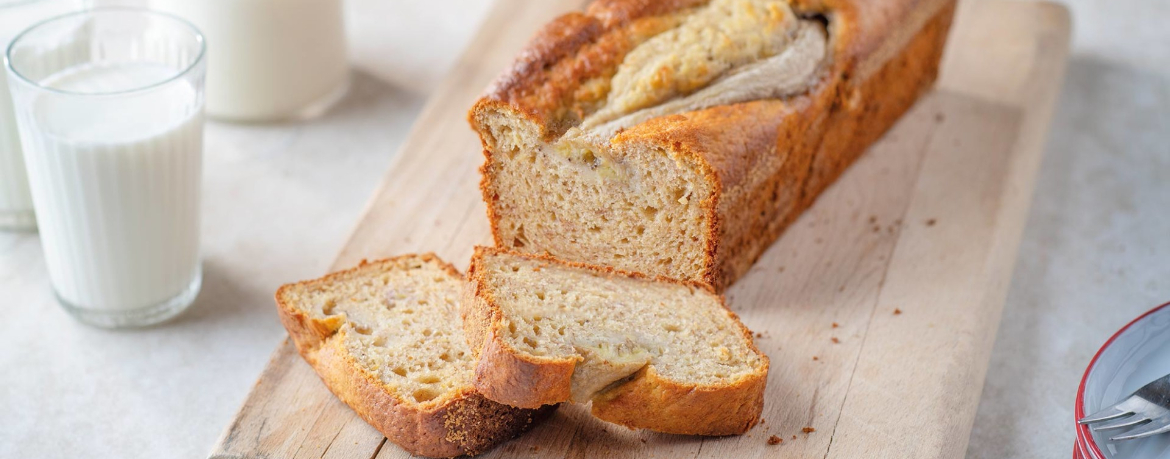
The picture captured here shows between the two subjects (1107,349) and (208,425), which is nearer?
(1107,349)

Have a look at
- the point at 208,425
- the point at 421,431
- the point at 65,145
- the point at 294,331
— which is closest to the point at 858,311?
the point at 421,431

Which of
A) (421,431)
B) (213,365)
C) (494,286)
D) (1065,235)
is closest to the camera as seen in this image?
(421,431)

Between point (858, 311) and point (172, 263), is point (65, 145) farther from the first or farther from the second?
point (858, 311)

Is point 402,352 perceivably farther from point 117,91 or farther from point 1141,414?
point 1141,414

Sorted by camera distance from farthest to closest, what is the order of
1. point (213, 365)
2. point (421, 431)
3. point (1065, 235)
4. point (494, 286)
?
point (1065, 235) < point (213, 365) < point (494, 286) < point (421, 431)

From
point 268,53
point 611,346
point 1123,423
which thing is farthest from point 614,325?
point 268,53

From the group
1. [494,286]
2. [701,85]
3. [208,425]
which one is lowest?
[208,425]
